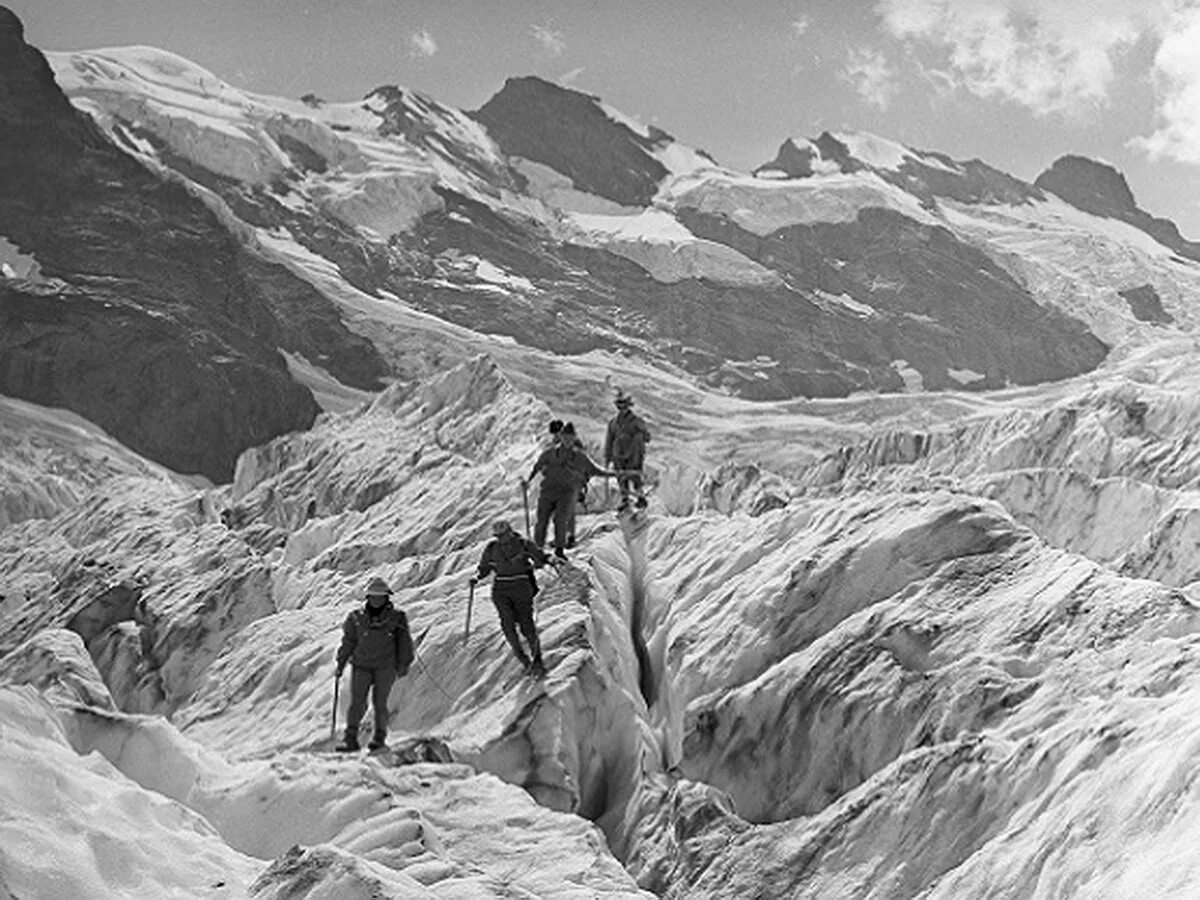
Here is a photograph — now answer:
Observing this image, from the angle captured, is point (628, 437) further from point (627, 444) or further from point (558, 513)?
point (558, 513)

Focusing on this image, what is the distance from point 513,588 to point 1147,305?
7100 inches

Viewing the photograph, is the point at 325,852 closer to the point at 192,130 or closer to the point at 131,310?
the point at 131,310

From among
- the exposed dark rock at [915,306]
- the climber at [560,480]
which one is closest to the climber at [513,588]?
the climber at [560,480]

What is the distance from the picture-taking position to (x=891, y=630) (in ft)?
43.2

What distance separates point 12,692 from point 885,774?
667 cm

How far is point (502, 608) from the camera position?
1420 cm

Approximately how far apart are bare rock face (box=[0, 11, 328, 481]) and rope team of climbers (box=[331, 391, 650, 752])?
276 ft

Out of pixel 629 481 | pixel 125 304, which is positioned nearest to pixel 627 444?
pixel 629 481

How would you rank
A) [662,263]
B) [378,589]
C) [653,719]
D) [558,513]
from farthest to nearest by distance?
A: 1. [662,263]
2. [558,513]
3. [653,719]
4. [378,589]

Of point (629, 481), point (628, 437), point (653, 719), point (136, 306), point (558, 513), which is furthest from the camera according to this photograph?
point (136, 306)

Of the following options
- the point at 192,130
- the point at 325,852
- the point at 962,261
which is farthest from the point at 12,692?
the point at 962,261

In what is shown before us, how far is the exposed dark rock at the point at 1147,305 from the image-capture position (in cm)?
17538

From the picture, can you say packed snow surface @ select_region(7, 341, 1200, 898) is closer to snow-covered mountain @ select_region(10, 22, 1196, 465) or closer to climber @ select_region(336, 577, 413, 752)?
climber @ select_region(336, 577, 413, 752)

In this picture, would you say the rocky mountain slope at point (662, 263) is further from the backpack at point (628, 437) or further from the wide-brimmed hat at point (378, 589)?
the wide-brimmed hat at point (378, 589)
